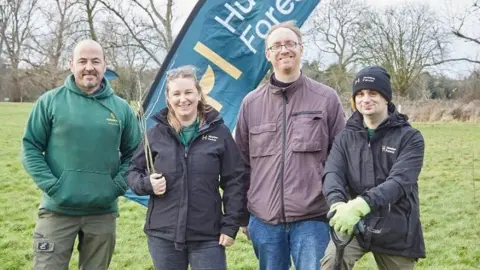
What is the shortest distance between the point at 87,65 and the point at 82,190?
0.77 m

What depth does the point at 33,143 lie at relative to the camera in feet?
11.3

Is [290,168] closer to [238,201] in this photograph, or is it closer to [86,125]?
[238,201]

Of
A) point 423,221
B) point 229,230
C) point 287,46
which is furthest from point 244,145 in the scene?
point 423,221

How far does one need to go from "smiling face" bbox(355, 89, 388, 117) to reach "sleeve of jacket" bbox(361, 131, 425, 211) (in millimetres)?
229

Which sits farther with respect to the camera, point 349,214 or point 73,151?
point 73,151

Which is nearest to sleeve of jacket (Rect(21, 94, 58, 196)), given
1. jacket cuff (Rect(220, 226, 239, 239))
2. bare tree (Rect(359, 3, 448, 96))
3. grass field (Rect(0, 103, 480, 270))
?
jacket cuff (Rect(220, 226, 239, 239))

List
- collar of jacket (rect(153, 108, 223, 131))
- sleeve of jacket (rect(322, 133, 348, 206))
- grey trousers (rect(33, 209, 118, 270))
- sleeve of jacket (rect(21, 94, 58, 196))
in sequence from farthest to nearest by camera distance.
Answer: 1. grey trousers (rect(33, 209, 118, 270))
2. sleeve of jacket (rect(21, 94, 58, 196))
3. collar of jacket (rect(153, 108, 223, 131))
4. sleeve of jacket (rect(322, 133, 348, 206))

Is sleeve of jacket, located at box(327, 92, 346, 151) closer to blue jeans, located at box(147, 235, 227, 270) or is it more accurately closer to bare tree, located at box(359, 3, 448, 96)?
blue jeans, located at box(147, 235, 227, 270)

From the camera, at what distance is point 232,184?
3252mm

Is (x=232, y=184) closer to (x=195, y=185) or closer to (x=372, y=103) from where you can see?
(x=195, y=185)

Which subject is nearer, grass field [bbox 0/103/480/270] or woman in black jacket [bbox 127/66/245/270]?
woman in black jacket [bbox 127/66/245/270]

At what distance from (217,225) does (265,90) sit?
86cm

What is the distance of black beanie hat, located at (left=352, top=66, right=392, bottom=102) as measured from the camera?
10.4 ft

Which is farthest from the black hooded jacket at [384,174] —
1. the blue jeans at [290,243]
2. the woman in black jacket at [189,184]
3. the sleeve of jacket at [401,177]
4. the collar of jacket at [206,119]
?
the collar of jacket at [206,119]
